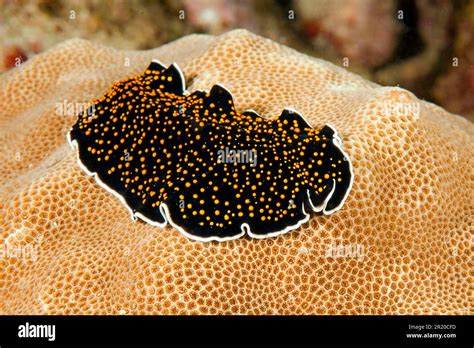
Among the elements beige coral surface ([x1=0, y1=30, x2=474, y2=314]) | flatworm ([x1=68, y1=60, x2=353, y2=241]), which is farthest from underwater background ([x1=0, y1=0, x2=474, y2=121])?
flatworm ([x1=68, y1=60, x2=353, y2=241])

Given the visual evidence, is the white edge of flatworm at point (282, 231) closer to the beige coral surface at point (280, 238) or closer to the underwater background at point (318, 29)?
the beige coral surface at point (280, 238)

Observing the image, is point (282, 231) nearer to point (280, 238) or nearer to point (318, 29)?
point (280, 238)

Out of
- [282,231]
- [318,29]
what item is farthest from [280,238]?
[318,29]

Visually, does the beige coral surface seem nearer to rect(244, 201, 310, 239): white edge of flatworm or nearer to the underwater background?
rect(244, 201, 310, 239): white edge of flatworm

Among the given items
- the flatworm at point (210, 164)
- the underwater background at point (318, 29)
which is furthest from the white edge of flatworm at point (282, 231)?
the underwater background at point (318, 29)
